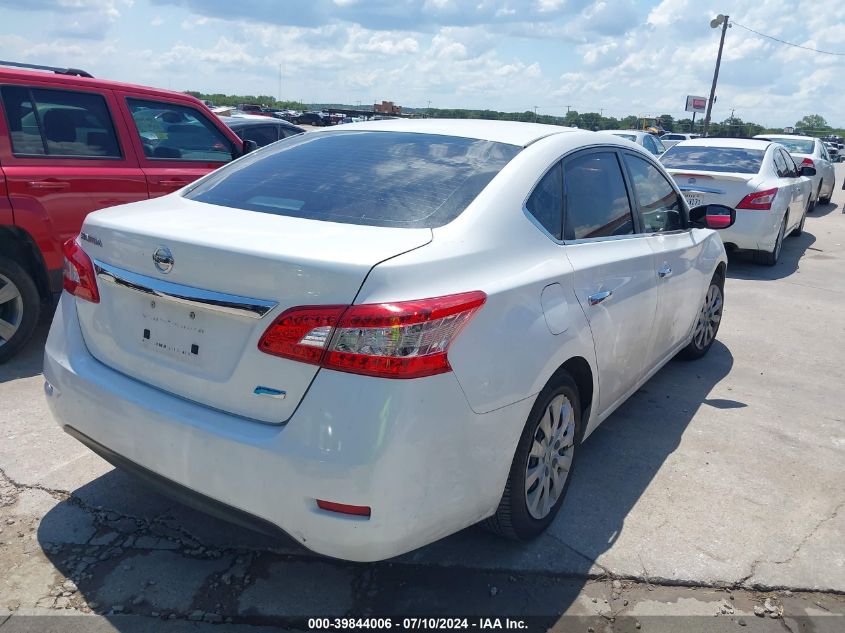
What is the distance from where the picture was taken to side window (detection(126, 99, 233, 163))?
5617mm

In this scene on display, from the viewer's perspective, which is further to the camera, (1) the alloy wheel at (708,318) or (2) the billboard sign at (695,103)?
(2) the billboard sign at (695,103)

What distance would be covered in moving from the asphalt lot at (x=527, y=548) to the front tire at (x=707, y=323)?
1025 mm

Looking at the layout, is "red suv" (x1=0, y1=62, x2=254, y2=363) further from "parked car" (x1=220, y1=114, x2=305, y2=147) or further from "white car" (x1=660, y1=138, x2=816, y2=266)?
"white car" (x1=660, y1=138, x2=816, y2=266)

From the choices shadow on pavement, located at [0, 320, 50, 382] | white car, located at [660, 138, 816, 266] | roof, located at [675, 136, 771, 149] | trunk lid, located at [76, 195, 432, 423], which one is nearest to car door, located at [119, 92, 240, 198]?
shadow on pavement, located at [0, 320, 50, 382]

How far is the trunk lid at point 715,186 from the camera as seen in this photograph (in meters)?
8.80

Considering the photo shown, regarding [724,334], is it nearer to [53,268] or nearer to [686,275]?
[686,275]

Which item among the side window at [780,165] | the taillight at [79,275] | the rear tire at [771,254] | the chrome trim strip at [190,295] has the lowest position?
the rear tire at [771,254]

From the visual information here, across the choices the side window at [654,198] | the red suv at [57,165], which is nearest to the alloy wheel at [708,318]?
the side window at [654,198]

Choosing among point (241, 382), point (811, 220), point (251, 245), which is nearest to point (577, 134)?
point (251, 245)

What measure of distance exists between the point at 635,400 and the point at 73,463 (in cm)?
347

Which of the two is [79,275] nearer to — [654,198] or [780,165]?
[654,198]

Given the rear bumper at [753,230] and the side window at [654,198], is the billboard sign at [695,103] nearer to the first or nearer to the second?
the rear bumper at [753,230]

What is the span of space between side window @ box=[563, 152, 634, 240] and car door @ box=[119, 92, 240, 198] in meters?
3.54

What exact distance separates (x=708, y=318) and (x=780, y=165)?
568 cm
